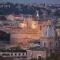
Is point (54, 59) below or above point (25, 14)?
below

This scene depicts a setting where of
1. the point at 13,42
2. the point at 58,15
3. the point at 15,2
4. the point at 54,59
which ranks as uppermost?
the point at 15,2

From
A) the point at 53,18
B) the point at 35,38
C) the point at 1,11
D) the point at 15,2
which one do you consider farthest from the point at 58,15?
the point at 1,11

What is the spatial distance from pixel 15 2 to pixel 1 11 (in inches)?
6.7

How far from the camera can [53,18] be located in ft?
6.32

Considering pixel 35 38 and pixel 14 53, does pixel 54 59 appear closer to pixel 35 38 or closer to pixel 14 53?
pixel 35 38

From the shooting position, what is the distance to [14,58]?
189cm

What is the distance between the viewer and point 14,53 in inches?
74.6

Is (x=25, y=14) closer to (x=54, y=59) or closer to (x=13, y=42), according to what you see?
(x=13, y=42)

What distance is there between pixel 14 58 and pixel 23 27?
0.33m

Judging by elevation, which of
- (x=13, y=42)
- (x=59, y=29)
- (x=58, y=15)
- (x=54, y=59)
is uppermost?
(x=58, y=15)

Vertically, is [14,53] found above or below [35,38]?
below

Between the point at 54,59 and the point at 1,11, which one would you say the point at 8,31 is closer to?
the point at 1,11

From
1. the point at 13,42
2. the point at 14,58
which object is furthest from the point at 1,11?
the point at 14,58

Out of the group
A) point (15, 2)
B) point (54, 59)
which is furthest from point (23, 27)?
point (54, 59)
